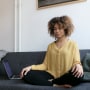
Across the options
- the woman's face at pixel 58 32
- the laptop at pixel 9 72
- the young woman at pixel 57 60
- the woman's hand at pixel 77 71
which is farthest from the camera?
the laptop at pixel 9 72

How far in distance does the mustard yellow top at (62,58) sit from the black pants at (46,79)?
8 centimetres

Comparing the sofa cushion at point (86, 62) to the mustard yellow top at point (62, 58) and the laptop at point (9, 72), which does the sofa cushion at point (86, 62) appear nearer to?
the mustard yellow top at point (62, 58)

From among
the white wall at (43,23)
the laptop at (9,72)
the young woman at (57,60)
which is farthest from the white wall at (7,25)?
the young woman at (57,60)

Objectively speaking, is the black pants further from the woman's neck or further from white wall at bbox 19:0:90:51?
white wall at bbox 19:0:90:51

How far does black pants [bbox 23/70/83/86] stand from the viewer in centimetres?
201

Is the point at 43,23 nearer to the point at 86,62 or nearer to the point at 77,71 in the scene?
the point at 86,62

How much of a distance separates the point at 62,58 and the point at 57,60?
0.06 meters

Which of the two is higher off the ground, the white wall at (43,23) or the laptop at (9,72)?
the white wall at (43,23)

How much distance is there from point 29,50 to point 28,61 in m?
0.39

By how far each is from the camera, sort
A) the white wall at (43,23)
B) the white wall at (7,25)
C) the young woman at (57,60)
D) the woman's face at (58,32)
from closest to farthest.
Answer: the young woman at (57,60)
the woman's face at (58,32)
the white wall at (43,23)
the white wall at (7,25)

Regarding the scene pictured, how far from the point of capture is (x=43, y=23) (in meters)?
3.21

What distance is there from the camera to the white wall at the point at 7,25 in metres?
3.52

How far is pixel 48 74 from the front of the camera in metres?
2.35

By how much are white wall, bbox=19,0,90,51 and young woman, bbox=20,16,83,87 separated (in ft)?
1.80
